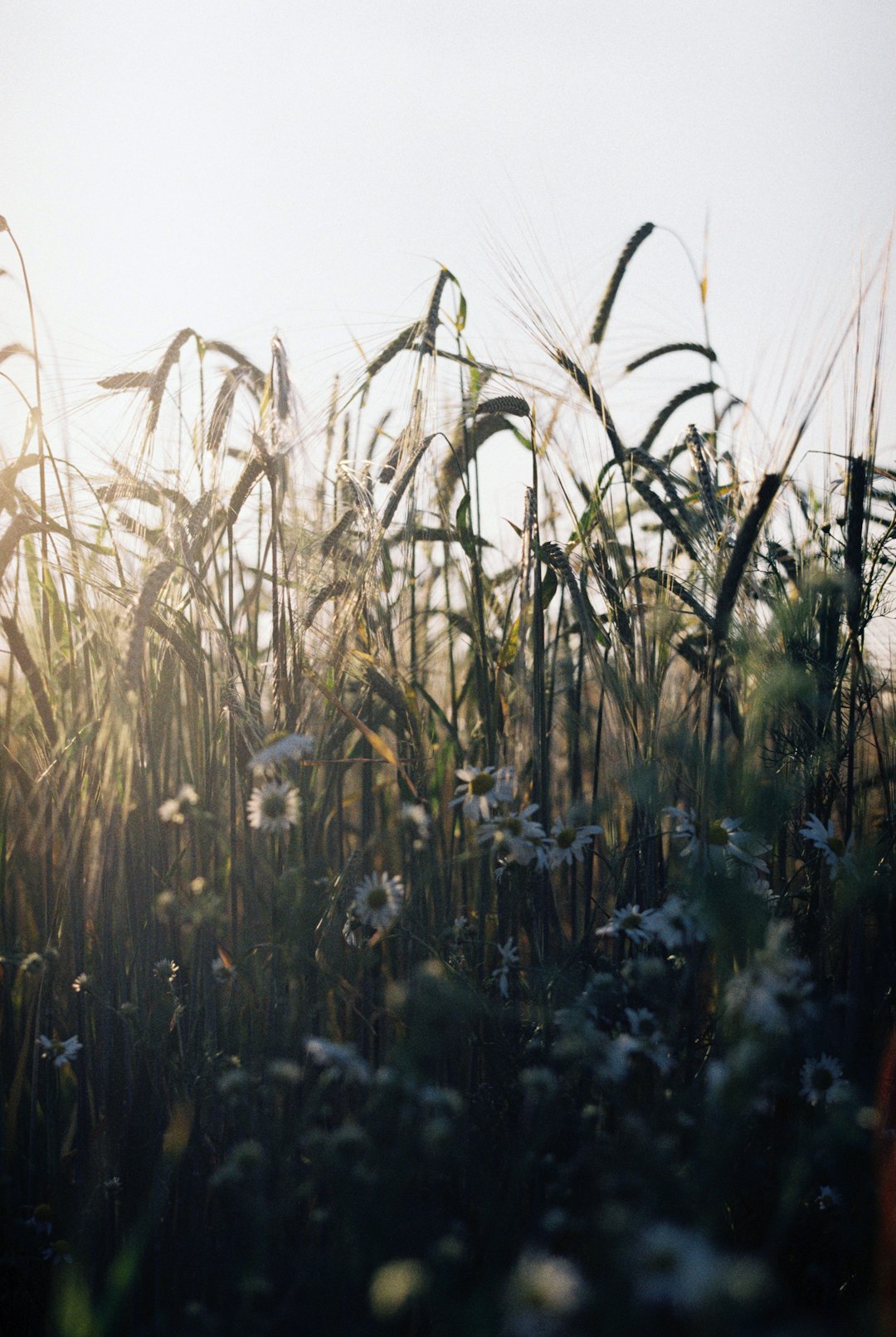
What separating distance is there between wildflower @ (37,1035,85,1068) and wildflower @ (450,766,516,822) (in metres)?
0.86

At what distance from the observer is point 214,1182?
3.48ft

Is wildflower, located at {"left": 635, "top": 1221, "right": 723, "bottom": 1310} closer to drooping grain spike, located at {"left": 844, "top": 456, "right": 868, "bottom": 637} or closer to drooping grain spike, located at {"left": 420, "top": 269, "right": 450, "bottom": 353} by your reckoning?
drooping grain spike, located at {"left": 844, "top": 456, "right": 868, "bottom": 637}

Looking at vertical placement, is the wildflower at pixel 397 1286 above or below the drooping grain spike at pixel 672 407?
below

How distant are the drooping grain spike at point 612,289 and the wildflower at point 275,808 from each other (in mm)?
1469

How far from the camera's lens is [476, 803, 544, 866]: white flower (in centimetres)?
162

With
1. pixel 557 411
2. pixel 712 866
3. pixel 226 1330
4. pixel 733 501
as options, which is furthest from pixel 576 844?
pixel 226 1330

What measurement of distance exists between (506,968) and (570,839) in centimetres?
33

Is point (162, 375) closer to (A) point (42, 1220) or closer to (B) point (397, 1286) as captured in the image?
(A) point (42, 1220)

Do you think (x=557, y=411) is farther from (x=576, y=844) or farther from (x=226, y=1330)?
(x=226, y=1330)

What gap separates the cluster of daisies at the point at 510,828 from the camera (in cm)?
164

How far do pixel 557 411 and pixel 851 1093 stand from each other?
144cm

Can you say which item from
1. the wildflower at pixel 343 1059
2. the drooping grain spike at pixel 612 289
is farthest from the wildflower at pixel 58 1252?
the drooping grain spike at pixel 612 289

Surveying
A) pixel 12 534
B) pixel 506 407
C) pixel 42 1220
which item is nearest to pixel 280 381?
pixel 506 407

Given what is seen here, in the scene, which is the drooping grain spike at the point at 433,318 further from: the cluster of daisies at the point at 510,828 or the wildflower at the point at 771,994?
the wildflower at the point at 771,994
